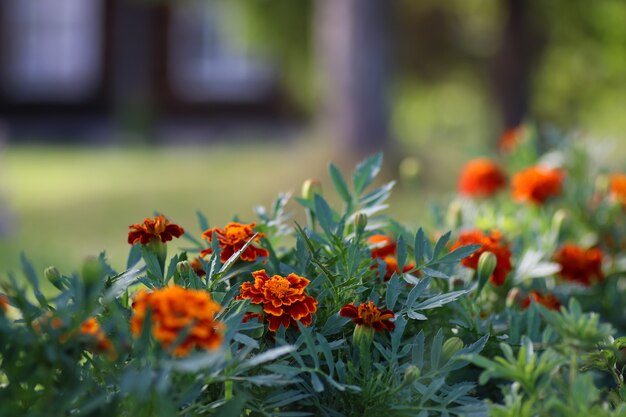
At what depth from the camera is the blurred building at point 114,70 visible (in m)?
14.3

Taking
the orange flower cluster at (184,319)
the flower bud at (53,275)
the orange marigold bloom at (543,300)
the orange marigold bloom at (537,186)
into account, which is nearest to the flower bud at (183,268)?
the flower bud at (53,275)

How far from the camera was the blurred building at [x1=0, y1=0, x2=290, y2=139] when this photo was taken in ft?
46.9

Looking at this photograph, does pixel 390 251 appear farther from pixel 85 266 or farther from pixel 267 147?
pixel 267 147

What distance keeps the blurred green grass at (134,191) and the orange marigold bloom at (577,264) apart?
3.92 meters

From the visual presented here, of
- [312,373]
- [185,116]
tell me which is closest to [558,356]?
[312,373]

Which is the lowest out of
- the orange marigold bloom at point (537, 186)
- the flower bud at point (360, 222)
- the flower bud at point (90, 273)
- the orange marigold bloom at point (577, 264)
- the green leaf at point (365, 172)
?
the orange marigold bloom at point (577, 264)

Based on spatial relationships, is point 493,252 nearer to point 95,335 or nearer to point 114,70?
point 95,335

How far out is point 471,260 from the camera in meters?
→ 1.80

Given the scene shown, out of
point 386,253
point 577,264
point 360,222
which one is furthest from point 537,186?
point 360,222

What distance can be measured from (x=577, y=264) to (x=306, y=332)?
97cm

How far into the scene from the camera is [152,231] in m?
1.54

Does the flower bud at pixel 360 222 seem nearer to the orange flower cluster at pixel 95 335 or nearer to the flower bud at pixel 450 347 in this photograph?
the flower bud at pixel 450 347

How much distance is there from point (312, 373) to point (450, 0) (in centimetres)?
973

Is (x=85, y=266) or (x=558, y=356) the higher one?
(x=85, y=266)
